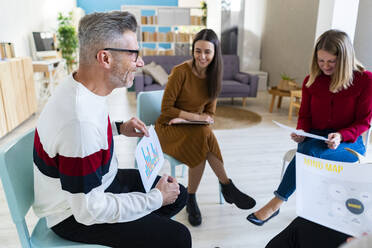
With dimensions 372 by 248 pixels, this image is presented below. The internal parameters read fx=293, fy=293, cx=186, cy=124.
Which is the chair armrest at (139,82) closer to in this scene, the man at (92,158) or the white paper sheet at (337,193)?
the man at (92,158)

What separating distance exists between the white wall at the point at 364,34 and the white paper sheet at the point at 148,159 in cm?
435

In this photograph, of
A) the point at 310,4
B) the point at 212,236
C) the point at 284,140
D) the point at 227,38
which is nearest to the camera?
the point at 212,236

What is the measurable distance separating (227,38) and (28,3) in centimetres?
445

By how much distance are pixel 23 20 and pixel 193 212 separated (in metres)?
5.40

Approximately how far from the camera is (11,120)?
3.73m

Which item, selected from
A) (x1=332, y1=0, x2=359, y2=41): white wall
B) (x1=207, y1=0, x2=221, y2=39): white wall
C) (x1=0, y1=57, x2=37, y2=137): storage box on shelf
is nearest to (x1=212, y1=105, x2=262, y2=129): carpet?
(x1=332, y1=0, x2=359, y2=41): white wall

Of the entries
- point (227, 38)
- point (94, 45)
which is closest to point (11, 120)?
point (94, 45)

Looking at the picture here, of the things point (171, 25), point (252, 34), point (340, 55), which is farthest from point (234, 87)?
point (340, 55)

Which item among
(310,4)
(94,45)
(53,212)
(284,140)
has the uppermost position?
(310,4)

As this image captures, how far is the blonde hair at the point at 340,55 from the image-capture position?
1.66 m

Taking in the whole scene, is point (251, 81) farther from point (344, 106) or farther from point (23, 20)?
point (23, 20)

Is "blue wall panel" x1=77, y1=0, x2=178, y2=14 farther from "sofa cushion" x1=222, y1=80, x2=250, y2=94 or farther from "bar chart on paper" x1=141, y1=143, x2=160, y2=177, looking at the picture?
"bar chart on paper" x1=141, y1=143, x2=160, y2=177

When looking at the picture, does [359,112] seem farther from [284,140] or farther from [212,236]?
[284,140]

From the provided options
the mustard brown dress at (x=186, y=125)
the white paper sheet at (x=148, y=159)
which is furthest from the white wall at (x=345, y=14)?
the white paper sheet at (x=148, y=159)
